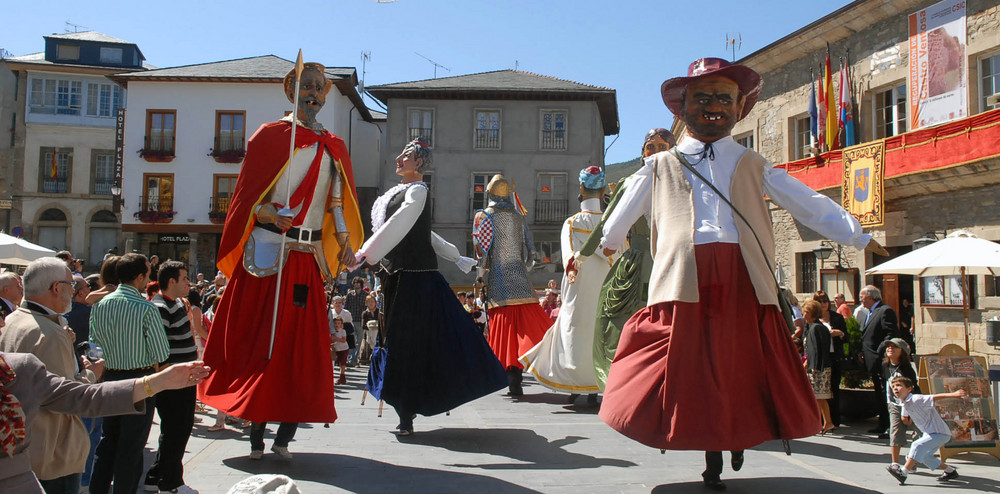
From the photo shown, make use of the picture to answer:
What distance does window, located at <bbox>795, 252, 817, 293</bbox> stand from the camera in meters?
21.6

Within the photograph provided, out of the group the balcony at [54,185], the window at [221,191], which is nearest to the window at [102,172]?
the balcony at [54,185]

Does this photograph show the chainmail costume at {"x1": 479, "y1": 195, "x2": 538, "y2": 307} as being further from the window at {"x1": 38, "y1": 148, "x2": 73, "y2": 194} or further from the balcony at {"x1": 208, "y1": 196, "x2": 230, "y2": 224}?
the window at {"x1": 38, "y1": 148, "x2": 73, "y2": 194}

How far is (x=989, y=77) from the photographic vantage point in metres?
16.2

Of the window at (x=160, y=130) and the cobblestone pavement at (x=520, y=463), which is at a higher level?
the window at (x=160, y=130)

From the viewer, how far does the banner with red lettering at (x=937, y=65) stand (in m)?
16.5

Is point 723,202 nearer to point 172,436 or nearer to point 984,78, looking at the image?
point 172,436

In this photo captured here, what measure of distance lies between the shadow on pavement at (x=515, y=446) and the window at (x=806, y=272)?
17557 millimetres

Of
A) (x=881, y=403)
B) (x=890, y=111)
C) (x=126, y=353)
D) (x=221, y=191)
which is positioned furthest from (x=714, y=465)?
(x=221, y=191)

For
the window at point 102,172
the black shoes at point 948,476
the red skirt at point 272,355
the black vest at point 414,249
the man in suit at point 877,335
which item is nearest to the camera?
the red skirt at point 272,355

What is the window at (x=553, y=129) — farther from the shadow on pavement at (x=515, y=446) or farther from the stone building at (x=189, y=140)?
the shadow on pavement at (x=515, y=446)

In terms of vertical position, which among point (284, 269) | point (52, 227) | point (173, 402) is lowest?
point (173, 402)

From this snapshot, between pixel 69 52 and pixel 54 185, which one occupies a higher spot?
pixel 69 52

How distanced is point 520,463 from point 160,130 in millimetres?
36042

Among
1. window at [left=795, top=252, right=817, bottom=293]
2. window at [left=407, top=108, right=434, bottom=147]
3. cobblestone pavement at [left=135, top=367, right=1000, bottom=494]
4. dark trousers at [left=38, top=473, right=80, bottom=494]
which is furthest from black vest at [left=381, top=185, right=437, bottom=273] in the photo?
window at [left=407, top=108, right=434, bottom=147]
